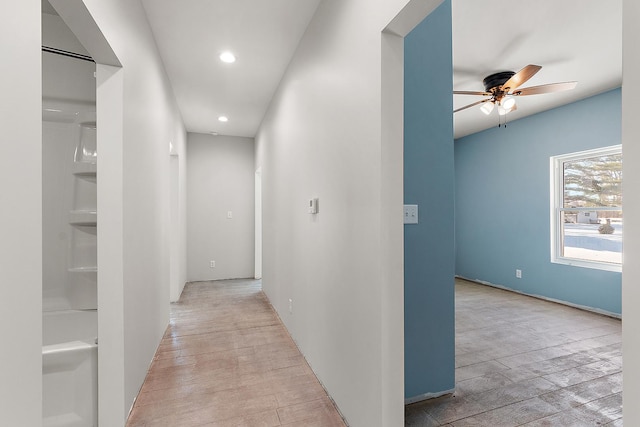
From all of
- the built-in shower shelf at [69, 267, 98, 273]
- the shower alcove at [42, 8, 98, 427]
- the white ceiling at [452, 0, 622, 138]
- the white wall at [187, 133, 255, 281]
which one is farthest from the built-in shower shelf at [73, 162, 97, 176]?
the white wall at [187, 133, 255, 281]

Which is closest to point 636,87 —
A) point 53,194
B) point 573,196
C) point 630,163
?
point 630,163

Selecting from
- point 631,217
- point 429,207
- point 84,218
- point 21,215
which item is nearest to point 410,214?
point 429,207

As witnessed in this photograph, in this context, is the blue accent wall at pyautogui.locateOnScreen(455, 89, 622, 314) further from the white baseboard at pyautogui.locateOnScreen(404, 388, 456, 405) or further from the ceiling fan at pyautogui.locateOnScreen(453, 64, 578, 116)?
the white baseboard at pyautogui.locateOnScreen(404, 388, 456, 405)

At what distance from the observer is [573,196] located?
174 inches

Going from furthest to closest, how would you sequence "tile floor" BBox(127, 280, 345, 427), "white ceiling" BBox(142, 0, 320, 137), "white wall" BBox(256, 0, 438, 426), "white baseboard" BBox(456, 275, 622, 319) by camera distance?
1. "white baseboard" BBox(456, 275, 622, 319)
2. "white ceiling" BBox(142, 0, 320, 137)
3. "tile floor" BBox(127, 280, 345, 427)
4. "white wall" BBox(256, 0, 438, 426)

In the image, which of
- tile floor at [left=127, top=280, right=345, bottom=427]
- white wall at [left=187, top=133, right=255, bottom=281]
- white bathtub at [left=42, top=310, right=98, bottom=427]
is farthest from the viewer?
white wall at [left=187, top=133, right=255, bottom=281]

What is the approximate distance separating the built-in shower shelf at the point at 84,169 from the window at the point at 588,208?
5.33 metres

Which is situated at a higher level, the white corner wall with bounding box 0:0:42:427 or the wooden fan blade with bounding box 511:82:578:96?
the wooden fan blade with bounding box 511:82:578:96

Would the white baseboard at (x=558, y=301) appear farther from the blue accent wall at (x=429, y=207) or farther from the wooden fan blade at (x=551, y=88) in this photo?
the blue accent wall at (x=429, y=207)

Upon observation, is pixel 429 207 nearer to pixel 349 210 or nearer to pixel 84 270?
pixel 349 210

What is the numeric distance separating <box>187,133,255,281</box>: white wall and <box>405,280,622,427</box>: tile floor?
3.83 m

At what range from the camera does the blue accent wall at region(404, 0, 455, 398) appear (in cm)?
202

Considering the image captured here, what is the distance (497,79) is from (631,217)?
133 inches

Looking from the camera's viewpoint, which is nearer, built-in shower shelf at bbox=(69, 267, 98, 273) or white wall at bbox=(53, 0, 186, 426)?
white wall at bbox=(53, 0, 186, 426)
